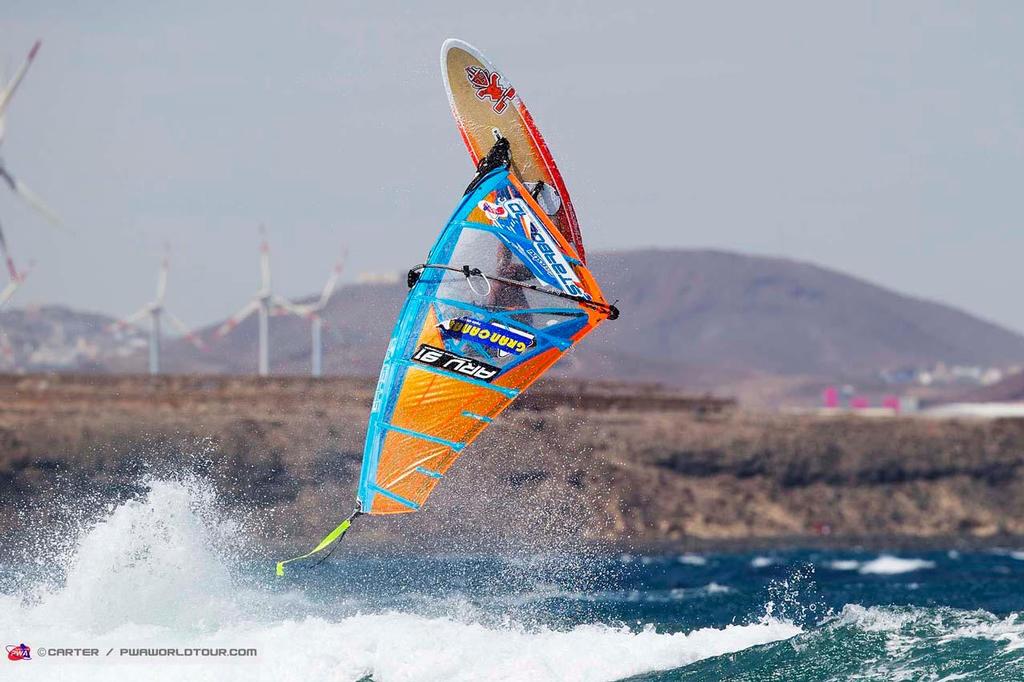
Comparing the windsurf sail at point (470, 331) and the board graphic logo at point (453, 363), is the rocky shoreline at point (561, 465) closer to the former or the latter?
the windsurf sail at point (470, 331)

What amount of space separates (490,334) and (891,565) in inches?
1013

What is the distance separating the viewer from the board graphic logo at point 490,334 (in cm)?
1708

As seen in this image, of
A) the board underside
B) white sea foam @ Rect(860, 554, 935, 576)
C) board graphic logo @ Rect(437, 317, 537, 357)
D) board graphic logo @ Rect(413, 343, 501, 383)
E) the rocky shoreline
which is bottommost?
white sea foam @ Rect(860, 554, 935, 576)

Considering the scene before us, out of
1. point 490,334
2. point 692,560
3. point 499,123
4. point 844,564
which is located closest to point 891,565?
point 844,564

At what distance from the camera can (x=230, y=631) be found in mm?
18719

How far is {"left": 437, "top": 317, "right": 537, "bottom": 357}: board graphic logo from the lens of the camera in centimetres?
1708

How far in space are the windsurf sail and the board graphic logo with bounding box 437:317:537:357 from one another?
11 mm

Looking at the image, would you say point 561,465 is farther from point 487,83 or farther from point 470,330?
point 470,330

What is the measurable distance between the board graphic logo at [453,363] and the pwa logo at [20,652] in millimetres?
5890

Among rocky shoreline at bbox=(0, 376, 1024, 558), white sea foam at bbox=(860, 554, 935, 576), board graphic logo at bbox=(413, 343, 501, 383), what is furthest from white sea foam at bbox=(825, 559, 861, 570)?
board graphic logo at bbox=(413, 343, 501, 383)

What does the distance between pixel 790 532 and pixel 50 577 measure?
35439mm

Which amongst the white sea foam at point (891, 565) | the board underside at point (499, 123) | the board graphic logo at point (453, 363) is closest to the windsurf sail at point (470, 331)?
the board graphic logo at point (453, 363)

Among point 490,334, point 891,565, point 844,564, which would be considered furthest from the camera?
point 891,565

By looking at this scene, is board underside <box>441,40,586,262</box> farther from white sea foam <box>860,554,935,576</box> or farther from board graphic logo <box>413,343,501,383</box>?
white sea foam <box>860,554,935,576</box>
